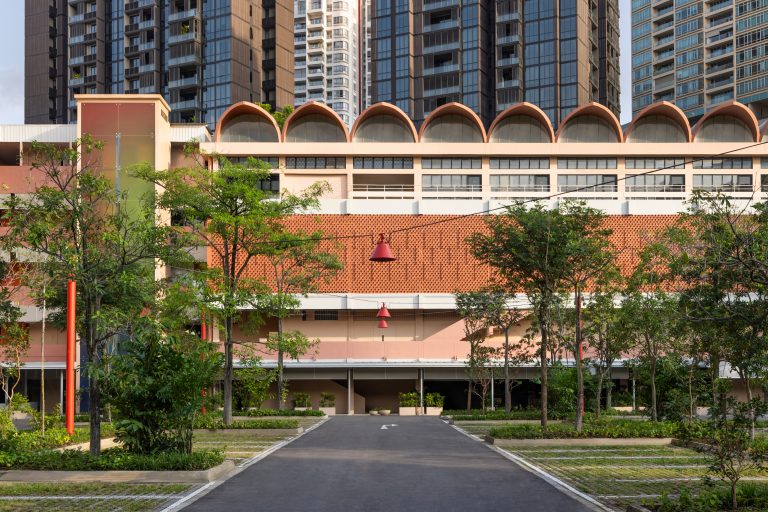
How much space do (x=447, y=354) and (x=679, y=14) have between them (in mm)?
85652

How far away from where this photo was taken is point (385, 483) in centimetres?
1752

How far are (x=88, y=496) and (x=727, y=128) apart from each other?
208 ft

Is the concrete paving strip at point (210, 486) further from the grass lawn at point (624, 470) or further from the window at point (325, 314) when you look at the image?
the window at point (325, 314)

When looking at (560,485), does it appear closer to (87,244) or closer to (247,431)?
(87,244)

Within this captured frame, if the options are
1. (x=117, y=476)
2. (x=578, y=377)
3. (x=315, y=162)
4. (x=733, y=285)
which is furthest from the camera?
(x=315, y=162)

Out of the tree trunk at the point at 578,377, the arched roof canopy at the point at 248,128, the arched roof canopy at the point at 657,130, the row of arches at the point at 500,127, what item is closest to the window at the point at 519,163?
the row of arches at the point at 500,127

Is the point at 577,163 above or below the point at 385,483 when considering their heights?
above

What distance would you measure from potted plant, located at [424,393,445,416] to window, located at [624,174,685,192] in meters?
25.4

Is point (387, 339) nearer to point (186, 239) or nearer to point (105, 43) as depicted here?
point (186, 239)

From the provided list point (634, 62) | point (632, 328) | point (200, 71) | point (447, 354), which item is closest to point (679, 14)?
point (634, 62)

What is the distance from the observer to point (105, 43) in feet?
395

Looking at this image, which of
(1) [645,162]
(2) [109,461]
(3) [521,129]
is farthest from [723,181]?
(2) [109,461]

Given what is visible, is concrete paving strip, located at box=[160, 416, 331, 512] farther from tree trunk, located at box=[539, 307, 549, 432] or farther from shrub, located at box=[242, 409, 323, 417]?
shrub, located at box=[242, 409, 323, 417]

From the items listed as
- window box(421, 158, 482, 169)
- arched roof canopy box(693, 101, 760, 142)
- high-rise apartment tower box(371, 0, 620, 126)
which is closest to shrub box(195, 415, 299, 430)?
window box(421, 158, 482, 169)
